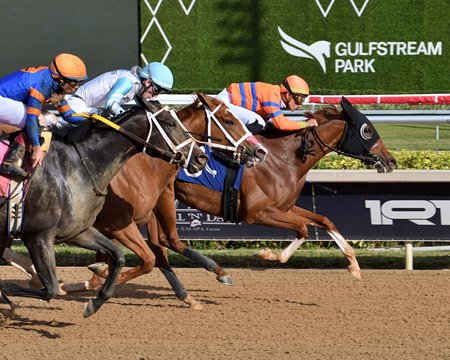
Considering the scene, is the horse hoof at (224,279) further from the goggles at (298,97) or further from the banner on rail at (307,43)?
the banner on rail at (307,43)

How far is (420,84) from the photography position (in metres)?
13.4

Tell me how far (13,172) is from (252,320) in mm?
1912

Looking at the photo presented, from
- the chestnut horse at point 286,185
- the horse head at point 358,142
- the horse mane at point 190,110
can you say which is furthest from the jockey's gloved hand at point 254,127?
the horse mane at point 190,110

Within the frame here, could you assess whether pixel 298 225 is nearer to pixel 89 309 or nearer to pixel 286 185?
pixel 286 185

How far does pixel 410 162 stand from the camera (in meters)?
9.73

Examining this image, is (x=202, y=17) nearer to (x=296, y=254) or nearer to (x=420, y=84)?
(x=420, y=84)

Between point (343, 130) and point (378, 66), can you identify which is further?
point (378, 66)

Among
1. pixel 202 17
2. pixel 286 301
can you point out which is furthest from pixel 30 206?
pixel 202 17

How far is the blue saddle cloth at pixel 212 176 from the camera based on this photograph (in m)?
7.88

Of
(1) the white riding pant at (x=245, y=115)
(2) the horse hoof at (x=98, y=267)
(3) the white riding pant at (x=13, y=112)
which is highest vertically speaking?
(3) the white riding pant at (x=13, y=112)

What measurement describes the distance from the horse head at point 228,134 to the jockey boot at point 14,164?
146 centimetres

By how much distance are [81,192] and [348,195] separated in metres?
3.31

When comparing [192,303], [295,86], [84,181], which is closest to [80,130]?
[84,181]

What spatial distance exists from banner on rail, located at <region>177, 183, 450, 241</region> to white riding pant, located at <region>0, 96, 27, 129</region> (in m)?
3.08
